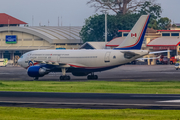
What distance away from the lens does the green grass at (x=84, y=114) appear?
17578mm

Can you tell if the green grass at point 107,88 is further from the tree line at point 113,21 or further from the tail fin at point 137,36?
the tree line at point 113,21

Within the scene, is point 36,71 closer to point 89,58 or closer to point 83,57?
point 83,57

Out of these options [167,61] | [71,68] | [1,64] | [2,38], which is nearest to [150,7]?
[167,61]

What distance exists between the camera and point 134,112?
18922 mm

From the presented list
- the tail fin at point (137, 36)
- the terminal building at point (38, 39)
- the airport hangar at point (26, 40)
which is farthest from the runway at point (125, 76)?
the airport hangar at point (26, 40)

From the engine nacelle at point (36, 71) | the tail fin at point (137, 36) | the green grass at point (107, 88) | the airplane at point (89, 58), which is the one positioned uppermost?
the tail fin at point (137, 36)

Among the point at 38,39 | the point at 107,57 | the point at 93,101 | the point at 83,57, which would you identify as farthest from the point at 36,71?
the point at 38,39

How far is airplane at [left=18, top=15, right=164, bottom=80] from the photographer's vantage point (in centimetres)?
4338

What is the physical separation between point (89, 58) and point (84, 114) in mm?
26731

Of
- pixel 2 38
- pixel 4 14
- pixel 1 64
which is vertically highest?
pixel 4 14

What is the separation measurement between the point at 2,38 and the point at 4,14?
2309 cm

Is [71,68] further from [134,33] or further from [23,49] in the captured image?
[23,49]

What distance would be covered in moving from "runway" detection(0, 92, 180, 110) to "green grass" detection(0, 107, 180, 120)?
150 cm

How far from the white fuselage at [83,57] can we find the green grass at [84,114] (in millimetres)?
23969
